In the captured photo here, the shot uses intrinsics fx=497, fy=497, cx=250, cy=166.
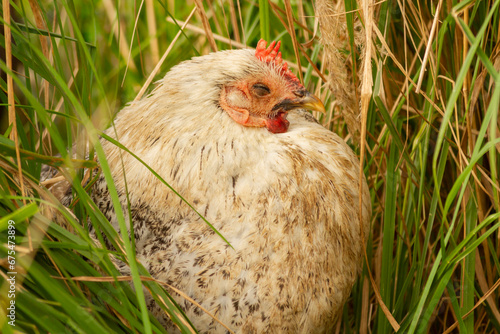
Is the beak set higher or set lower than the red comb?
lower

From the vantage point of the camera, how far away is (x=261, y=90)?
1.47m

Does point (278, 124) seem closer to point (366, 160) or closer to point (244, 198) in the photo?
point (244, 198)

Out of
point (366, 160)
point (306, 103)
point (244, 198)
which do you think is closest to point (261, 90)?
point (306, 103)

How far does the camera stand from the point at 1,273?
955 mm

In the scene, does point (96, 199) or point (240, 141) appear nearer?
point (240, 141)

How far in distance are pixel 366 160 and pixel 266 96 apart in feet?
2.01

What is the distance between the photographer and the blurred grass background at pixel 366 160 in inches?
39.2

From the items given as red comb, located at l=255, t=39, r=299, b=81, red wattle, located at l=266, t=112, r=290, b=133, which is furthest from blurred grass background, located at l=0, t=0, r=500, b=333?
red wattle, located at l=266, t=112, r=290, b=133

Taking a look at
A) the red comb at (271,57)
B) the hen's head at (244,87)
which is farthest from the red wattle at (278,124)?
the red comb at (271,57)

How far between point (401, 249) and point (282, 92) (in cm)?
69

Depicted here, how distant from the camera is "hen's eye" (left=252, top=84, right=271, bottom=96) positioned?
146 centimetres

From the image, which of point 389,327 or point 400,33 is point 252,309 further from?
point 400,33

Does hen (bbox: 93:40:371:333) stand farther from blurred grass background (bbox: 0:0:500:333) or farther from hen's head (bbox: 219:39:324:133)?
blurred grass background (bbox: 0:0:500:333)

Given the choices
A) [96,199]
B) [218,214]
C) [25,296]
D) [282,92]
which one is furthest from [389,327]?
[25,296]
